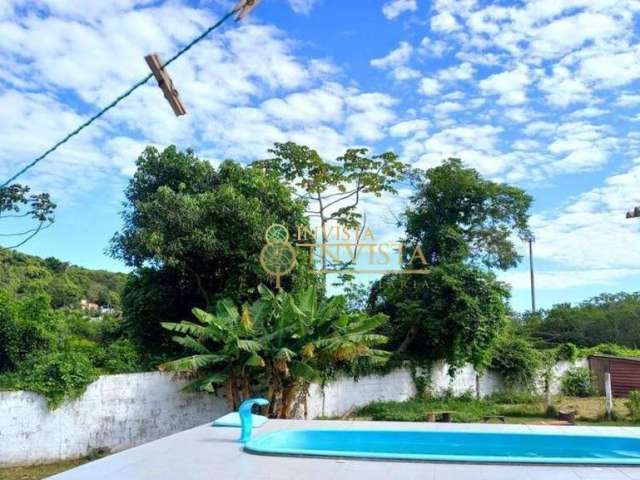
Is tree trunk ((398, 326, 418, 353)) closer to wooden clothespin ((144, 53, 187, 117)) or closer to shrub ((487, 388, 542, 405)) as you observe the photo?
shrub ((487, 388, 542, 405))

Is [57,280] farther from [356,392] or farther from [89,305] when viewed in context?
[356,392]

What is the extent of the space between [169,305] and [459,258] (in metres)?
8.33

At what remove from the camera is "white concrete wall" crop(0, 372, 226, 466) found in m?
8.74

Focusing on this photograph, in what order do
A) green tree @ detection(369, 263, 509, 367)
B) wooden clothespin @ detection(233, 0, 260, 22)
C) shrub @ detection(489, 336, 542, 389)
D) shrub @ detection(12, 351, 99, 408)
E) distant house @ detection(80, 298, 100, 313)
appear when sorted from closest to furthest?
wooden clothespin @ detection(233, 0, 260, 22)
shrub @ detection(12, 351, 99, 408)
green tree @ detection(369, 263, 509, 367)
shrub @ detection(489, 336, 542, 389)
distant house @ detection(80, 298, 100, 313)

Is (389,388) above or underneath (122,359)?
underneath

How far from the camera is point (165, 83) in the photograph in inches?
196

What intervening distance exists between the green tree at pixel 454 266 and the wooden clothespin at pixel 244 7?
11.7 m

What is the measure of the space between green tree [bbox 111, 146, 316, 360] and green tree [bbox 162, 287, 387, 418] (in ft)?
4.08

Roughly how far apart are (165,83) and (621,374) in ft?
58.4

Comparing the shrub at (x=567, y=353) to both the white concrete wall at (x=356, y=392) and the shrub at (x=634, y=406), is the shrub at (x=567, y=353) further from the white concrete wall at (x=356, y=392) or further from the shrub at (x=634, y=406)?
the white concrete wall at (x=356, y=392)

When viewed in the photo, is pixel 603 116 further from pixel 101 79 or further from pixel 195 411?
pixel 195 411

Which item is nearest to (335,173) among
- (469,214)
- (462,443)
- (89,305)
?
(469,214)

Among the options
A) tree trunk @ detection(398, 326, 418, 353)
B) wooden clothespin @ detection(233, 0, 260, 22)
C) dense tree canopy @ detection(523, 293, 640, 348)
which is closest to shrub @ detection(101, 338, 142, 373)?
tree trunk @ detection(398, 326, 418, 353)

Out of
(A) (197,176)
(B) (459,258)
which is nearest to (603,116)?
(B) (459,258)
